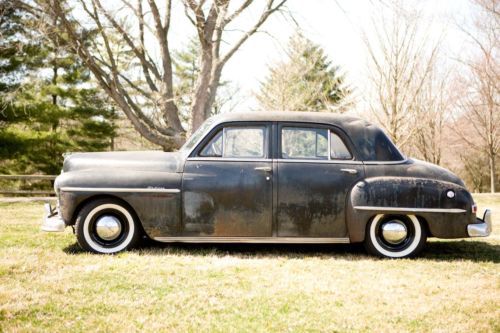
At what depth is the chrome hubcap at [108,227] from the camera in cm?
572

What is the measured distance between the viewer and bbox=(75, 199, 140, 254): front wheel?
5.71 meters

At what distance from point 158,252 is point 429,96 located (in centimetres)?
2075

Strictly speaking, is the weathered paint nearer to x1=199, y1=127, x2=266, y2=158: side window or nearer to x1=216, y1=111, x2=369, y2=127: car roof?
x1=199, y1=127, x2=266, y2=158: side window

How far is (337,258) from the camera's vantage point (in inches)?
227

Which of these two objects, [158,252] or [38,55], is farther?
[38,55]

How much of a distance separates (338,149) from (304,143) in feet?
1.39

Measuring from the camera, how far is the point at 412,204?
5652 millimetres

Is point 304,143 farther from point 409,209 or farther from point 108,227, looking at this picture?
point 108,227

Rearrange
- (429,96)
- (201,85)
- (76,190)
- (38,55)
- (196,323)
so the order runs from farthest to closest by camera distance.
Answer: (38,55)
(429,96)
(201,85)
(76,190)
(196,323)

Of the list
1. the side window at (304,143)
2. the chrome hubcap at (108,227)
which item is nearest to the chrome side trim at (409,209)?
the side window at (304,143)

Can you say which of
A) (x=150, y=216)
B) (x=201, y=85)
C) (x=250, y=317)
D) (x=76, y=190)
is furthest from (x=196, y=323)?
(x=201, y=85)

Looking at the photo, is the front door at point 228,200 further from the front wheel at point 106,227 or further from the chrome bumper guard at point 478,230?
the chrome bumper guard at point 478,230

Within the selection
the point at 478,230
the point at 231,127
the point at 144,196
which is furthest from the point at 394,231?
the point at 144,196

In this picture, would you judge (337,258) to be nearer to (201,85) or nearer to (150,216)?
(150,216)
